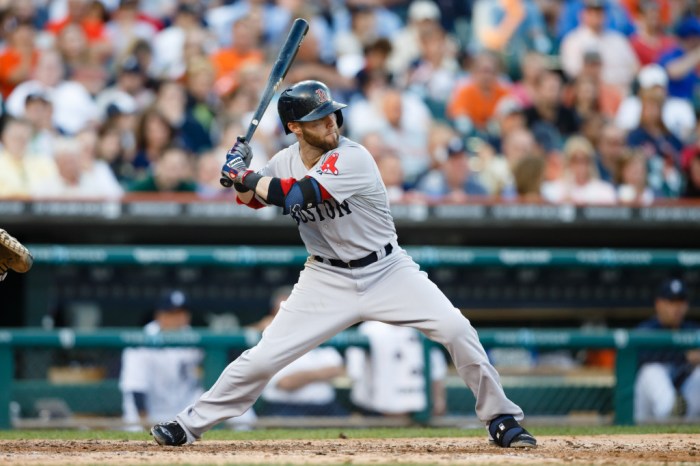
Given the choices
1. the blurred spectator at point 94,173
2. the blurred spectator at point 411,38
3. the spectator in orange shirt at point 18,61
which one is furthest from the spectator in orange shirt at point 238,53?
the blurred spectator at point 94,173

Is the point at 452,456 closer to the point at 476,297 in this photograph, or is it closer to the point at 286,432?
the point at 286,432

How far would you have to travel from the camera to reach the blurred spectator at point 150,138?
9.03 m

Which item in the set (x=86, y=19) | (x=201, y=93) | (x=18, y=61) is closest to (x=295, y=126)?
(x=201, y=93)

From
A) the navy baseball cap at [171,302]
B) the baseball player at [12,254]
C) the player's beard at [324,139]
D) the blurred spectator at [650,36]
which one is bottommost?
the navy baseball cap at [171,302]

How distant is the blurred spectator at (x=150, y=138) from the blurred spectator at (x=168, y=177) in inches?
25.4

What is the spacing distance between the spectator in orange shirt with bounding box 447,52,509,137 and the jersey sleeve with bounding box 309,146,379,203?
585 centimetres

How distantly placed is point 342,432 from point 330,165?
2.16 meters

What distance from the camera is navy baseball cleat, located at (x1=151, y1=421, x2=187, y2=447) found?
17.0 feet

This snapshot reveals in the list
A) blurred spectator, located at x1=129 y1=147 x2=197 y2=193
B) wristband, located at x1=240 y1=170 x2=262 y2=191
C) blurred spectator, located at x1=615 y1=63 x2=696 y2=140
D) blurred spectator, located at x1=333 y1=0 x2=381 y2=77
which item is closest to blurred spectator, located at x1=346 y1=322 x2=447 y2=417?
blurred spectator, located at x1=129 y1=147 x2=197 y2=193

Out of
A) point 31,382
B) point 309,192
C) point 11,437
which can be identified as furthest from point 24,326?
point 309,192

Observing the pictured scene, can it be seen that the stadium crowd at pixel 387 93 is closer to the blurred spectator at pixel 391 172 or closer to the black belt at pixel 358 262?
the blurred spectator at pixel 391 172

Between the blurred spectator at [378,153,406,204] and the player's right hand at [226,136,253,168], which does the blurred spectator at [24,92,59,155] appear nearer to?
the blurred spectator at [378,153,406,204]

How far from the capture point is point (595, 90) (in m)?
11.3

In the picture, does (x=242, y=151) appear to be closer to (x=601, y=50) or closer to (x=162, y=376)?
(x=162, y=376)
